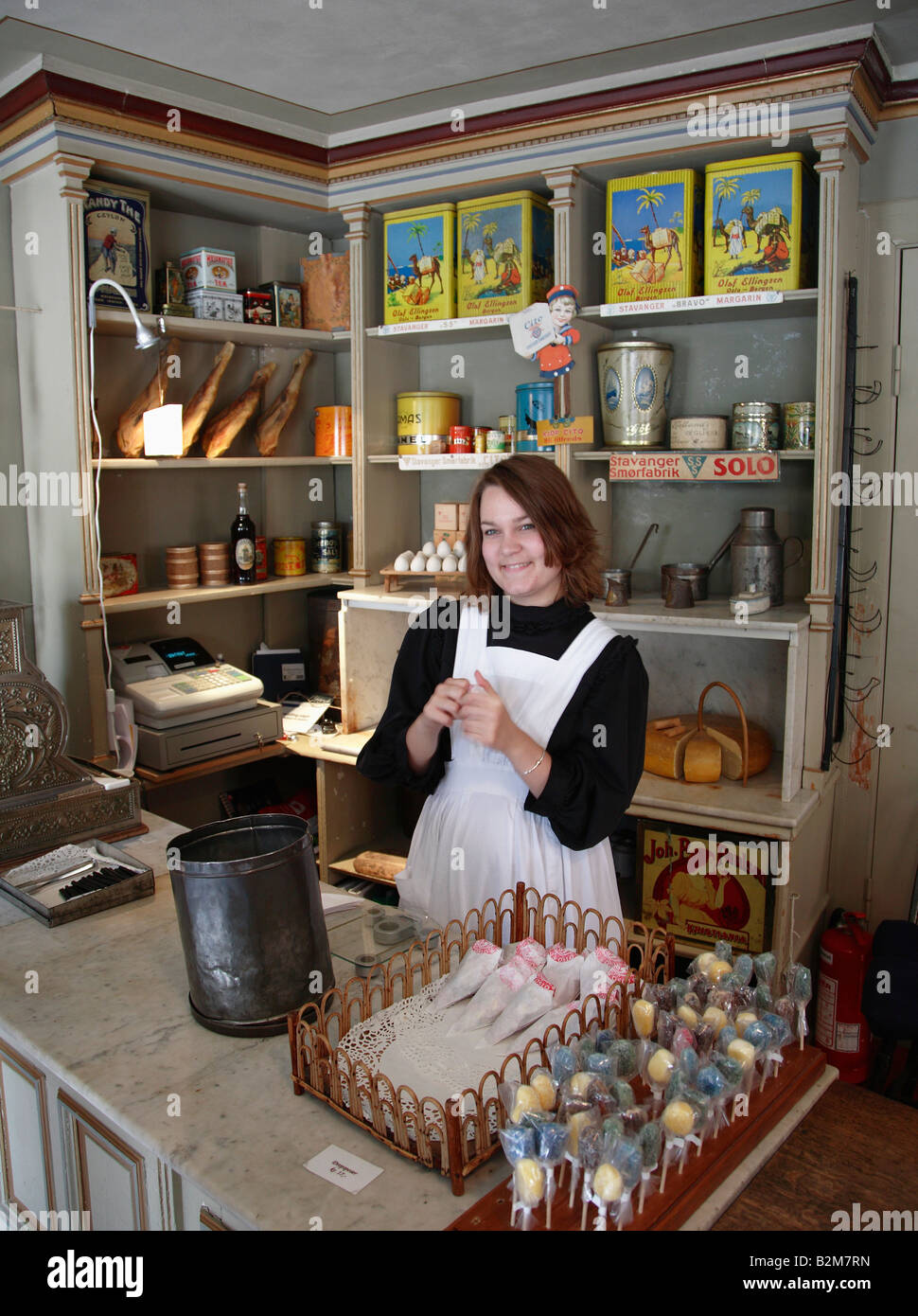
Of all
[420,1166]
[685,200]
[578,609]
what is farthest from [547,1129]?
[685,200]

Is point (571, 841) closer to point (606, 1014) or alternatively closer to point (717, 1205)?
point (606, 1014)

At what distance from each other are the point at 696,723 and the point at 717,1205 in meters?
2.12

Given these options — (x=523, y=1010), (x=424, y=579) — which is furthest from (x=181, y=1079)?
(x=424, y=579)

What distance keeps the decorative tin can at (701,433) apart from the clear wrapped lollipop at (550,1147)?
223 centimetres

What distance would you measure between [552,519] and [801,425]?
4.00 feet

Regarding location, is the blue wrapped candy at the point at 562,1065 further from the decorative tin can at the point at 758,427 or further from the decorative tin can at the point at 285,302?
the decorative tin can at the point at 285,302

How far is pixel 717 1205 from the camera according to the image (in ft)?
3.67

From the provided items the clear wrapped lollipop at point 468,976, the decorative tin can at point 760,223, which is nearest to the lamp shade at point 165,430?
the decorative tin can at point 760,223

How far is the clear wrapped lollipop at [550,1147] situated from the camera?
3.48ft

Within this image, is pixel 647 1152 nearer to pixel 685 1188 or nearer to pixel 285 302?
pixel 685 1188

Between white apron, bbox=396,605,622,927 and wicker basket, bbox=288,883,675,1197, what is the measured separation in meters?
0.43

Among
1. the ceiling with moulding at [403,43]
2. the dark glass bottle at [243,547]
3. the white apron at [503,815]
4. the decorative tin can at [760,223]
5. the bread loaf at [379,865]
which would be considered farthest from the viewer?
the dark glass bottle at [243,547]

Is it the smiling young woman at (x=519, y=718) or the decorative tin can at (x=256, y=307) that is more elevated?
the decorative tin can at (x=256, y=307)

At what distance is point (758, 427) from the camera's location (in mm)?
2871
